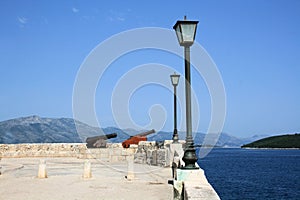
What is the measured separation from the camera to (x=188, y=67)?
337 inches

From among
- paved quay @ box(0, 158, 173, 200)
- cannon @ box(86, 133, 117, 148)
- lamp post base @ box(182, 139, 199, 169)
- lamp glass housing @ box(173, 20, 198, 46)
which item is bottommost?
paved quay @ box(0, 158, 173, 200)

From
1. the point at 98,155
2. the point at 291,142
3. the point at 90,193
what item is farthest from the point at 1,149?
the point at 291,142

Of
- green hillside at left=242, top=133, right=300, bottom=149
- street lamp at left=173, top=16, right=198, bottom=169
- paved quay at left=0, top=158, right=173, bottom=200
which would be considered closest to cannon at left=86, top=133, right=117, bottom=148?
paved quay at left=0, top=158, right=173, bottom=200

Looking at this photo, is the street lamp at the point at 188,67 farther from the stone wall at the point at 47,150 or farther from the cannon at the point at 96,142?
A: the cannon at the point at 96,142

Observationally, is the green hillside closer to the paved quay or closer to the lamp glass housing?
the paved quay

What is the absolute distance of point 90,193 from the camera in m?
11.3

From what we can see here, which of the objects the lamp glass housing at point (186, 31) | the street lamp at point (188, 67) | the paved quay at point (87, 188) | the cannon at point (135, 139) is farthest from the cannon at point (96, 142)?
the lamp glass housing at point (186, 31)

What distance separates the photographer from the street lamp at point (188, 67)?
26.8 ft

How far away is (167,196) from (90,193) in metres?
2.25

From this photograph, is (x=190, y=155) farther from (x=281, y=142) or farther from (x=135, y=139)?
(x=281, y=142)

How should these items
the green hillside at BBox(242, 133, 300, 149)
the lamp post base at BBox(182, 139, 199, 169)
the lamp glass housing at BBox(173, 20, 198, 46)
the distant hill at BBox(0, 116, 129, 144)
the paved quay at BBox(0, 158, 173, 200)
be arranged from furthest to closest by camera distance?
the green hillside at BBox(242, 133, 300, 149), the distant hill at BBox(0, 116, 129, 144), the paved quay at BBox(0, 158, 173, 200), the lamp glass housing at BBox(173, 20, 198, 46), the lamp post base at BBox(182, 139, 199, 169)

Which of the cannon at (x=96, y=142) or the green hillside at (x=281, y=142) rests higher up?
the green hillside at (x=281, y=142)

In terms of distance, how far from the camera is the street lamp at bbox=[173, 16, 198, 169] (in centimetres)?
816

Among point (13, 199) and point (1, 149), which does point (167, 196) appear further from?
point (1, 149)
